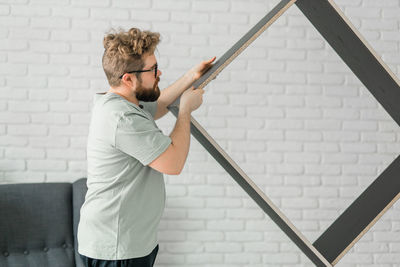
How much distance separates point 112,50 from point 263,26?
0.47 m

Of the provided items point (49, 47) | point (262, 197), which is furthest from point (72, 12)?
point (262, 197)

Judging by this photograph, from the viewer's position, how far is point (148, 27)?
2.73 meters

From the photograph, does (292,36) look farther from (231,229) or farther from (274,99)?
(231,229)

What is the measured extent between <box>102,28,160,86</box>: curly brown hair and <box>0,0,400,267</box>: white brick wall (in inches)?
43.0

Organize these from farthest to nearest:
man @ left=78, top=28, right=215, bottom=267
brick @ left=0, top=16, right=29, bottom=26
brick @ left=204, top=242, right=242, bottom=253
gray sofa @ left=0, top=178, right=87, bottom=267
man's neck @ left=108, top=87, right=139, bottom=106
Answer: brick @ left=204, top=242, right=242, bottom=253 → brick @ left=0, top=16, right=29, bottom=26 → gray sofa @ left=0, top=178, right=87, bottom=267 → man's neck @ left=108, top=87, right=139, bottom=106 → man @ left=78, top=28, right=215, bottom=267

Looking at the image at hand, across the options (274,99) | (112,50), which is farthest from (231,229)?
(112,50)

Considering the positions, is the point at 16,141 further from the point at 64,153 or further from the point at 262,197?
the point at 262,197

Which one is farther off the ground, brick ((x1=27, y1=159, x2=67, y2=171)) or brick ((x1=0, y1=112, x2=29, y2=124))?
→ brick ((x1=0, y1=112, x2=29, y2=124))

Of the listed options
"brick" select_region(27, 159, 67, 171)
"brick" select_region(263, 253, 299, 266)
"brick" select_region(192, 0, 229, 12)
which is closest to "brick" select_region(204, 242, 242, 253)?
"brick" select_region(263, 253, 299, 266)

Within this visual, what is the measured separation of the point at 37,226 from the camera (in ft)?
7.97

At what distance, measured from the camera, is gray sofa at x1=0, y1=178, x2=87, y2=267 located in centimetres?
240

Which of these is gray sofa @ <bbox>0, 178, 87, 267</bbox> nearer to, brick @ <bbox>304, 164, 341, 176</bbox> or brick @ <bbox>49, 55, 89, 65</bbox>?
brick @ <bbox>49, 55, 89, 65</bbox>

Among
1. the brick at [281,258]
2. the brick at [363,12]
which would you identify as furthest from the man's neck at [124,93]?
the brick at [363,12]

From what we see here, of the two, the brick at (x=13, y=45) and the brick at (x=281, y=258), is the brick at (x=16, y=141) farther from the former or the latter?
the brick at (x=281, y=258)
